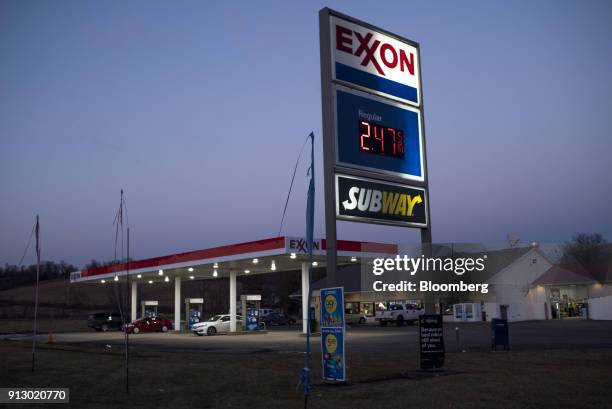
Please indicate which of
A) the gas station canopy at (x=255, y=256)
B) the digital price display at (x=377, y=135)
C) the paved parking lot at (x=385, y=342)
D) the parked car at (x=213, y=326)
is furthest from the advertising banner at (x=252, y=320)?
the digital price display at (x=377, y=135)

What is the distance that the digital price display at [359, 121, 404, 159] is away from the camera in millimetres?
15945

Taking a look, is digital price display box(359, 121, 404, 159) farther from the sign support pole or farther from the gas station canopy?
the gas station canopy

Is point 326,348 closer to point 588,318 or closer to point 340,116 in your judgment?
point 340,116

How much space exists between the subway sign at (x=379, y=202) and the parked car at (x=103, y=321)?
134 ft

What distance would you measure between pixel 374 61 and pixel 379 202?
412 centimetres

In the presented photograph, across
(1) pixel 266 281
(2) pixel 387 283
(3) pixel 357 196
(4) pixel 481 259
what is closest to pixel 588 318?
(4) pixel 481 259

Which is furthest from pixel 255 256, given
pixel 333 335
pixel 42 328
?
pixel 42 328

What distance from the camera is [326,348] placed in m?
13.9

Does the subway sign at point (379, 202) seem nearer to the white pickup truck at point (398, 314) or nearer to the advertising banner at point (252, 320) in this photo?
the advertising banner at point (252, 320)

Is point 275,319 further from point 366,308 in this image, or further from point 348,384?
point 348,384

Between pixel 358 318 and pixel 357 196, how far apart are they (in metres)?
45.6

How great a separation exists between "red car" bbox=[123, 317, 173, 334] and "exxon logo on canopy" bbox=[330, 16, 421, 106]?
115ft

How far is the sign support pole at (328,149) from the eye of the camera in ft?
48.1

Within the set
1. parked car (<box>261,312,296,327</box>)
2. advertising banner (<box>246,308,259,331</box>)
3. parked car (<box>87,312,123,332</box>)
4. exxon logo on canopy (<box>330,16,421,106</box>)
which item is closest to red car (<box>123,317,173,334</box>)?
parked car (<box>87,312,123,332</box>)
